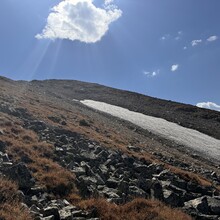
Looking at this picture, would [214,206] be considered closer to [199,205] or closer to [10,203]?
[199,205]

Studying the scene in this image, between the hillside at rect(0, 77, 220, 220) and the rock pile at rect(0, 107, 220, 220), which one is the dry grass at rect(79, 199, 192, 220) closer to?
the hillside at rect(0, 77, 220, 220)

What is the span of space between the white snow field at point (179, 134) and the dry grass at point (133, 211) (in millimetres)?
25936

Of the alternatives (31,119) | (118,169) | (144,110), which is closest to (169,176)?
(118,169)

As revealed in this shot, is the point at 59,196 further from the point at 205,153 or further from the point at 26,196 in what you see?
the point at 205,153

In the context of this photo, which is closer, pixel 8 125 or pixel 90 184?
pixel 90 184

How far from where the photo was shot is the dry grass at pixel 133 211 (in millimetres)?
12758

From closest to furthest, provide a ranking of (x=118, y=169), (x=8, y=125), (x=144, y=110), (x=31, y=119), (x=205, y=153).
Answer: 1. (x=118, y=169)
2. (x=8, y=125)
3. (x=31, y=119)
4. (x=205, y=153)
5. (x=144, y=110)

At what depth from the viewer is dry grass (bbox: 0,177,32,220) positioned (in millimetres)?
10516

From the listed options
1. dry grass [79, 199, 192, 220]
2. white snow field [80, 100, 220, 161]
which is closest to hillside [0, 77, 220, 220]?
dry grass [79, 199, 192, 220]

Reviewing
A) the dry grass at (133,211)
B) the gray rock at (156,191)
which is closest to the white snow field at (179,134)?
the gray rock at (156,191)

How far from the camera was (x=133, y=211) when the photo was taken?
13266 mm

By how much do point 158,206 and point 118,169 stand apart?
5.20 m

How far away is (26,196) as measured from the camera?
1295 centimetres

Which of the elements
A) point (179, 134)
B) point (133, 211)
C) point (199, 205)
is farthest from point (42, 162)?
point (179, 134)
